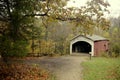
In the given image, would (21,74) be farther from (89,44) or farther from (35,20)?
(89,44)

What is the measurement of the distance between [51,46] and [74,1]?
13305 mm

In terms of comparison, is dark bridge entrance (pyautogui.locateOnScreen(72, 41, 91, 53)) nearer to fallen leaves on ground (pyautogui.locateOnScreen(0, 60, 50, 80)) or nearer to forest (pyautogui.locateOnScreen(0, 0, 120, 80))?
forest (pyautogui.locateOnScreen(0, 0, 120, 80))

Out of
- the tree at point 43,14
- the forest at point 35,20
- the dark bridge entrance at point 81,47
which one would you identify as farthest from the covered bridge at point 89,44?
the tree at point 43,14

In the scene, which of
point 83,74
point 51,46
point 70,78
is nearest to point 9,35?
point 70,78

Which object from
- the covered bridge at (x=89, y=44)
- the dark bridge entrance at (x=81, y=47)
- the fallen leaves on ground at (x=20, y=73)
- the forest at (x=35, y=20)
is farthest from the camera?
the dark bridge entrance at (x=81, y=47)

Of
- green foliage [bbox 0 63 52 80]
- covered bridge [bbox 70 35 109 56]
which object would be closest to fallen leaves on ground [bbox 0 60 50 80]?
green foliage [bbox 0 63 52 80]

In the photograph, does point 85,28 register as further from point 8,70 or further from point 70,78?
point 8,70

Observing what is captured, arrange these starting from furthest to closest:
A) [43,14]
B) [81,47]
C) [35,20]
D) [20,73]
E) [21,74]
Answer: [81,47] < [35,20] < [43,14] < [20,73] < [21,74]

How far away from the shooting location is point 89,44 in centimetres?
2984

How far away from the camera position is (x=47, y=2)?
15.7 metres

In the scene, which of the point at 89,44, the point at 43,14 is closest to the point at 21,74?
the point at 43,14

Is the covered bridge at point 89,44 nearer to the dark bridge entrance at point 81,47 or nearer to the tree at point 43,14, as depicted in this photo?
the dark bridge entrance at point 81,47

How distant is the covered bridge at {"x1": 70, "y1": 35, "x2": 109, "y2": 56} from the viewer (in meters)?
27.7

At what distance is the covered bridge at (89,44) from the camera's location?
90.9 ft
